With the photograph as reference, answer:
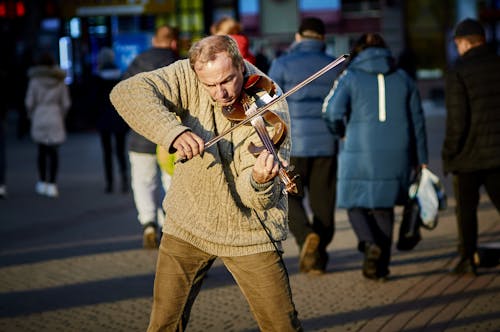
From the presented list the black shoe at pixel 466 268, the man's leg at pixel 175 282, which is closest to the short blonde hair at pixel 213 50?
the man's leg at pixel 175 282

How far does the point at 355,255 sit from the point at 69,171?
29.8ft

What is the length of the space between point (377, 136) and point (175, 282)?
382 centimetres

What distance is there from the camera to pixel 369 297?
771cm

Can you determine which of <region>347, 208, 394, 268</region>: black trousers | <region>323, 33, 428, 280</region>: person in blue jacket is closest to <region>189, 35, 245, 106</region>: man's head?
<region>323, 33, 428, 280</region>: person in blue jacket

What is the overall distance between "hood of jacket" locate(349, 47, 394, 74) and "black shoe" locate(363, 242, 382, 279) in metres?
1.28

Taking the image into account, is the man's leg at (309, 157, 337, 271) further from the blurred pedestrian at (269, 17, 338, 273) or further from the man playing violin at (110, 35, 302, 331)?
the man playing violin at (110, 35, 302, 331)

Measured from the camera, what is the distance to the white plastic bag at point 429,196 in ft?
26.9

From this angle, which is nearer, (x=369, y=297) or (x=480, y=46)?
(x=369, y=297)

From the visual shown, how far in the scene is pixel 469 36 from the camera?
827cm

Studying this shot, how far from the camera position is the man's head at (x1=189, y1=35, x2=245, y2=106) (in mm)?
4363

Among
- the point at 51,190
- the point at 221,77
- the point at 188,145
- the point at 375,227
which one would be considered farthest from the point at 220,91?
Answer: the point at 51,190

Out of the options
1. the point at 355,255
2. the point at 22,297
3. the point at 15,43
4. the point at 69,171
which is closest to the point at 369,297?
the point at 355,255

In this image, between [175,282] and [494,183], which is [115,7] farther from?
[175,282]

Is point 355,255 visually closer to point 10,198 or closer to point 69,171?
point 10,198
